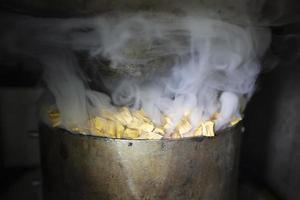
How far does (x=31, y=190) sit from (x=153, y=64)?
2.32 ft

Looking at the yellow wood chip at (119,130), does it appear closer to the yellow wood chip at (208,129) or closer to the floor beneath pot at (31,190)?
the yellow wood chip at (208,129)

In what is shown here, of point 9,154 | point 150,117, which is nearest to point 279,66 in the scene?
point 150,117

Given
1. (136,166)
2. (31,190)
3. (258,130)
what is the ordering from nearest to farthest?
(136,166) → (31,190) → (258,130)

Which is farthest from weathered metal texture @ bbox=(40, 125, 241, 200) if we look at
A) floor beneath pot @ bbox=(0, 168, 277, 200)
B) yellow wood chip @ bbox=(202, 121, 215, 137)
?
floor beneath pot @ bbox=(0, 168, 277, 200)

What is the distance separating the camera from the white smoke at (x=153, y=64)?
0.78 m

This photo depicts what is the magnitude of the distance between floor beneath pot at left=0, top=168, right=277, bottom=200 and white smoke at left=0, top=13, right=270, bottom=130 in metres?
0.41

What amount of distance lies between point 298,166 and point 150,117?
630mm

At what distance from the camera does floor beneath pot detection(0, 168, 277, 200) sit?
1207mm

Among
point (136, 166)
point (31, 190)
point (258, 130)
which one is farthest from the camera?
point (258, 130)

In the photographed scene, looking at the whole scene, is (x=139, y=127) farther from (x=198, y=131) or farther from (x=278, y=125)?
(x=278, y=125)

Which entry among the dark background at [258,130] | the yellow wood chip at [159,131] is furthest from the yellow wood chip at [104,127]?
the dark background at [258,130]

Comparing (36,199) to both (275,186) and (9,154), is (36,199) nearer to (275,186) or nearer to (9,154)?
(9,154)

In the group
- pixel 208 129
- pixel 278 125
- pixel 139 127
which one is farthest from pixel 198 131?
pixel 278 125

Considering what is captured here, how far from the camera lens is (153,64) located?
847mm
